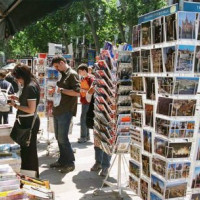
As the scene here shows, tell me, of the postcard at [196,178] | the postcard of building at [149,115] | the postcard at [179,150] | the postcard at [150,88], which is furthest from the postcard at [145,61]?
the postcard at [196,178]

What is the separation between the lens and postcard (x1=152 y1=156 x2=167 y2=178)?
3143 millimetres

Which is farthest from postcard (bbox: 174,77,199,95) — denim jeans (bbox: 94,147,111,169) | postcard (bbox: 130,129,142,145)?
denim jeans (bbox: 94,147,111,169)

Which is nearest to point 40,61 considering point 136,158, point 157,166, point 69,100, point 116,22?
point 69,100

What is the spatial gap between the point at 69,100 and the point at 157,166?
2.27 meters

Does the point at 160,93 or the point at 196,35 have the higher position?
the point at 196,35

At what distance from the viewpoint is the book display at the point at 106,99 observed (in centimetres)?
404

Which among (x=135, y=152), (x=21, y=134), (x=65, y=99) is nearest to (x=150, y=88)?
(x=135, y=152)

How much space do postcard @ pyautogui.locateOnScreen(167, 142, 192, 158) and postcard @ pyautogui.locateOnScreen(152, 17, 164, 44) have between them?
38.3 inches

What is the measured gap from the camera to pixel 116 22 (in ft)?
80.6

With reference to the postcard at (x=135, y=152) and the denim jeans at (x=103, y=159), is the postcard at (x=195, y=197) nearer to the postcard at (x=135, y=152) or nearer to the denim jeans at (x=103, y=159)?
the postcard at (x=135, y=152)

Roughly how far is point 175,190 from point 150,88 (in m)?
1.02

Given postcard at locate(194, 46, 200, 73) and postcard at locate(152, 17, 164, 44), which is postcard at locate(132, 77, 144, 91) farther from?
postcard at locate(194, 46, 200, 73)

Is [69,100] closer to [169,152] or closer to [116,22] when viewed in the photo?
[169,152]

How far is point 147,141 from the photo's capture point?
3.41 m
